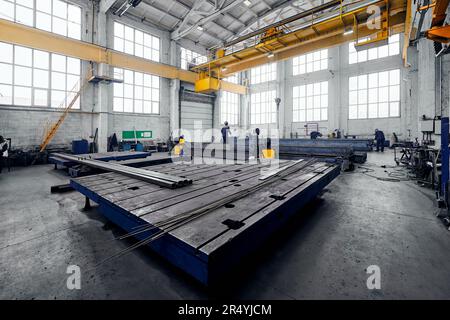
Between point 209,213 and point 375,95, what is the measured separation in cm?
1481

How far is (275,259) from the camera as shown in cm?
173

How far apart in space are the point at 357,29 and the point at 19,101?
1067 cm

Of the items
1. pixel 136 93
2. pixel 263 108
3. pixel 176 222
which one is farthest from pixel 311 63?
pixel 176 222

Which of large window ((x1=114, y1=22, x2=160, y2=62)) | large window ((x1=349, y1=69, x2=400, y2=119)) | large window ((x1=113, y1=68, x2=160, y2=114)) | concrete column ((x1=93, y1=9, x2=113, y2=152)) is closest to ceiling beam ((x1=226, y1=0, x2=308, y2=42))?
large window ((x1=114, y1=22, x2=160, y2=62))

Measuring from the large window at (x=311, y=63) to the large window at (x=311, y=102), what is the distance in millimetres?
1082

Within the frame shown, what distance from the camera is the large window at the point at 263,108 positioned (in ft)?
54.9

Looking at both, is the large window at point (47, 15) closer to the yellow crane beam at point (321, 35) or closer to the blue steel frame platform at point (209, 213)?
the yellow crane beam at point (321, 35)

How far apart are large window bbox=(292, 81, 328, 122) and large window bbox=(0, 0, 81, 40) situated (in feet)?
43.1

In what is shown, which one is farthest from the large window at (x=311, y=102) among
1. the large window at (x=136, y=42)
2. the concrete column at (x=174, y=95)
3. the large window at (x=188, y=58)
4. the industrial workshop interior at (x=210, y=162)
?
the large window at (x=136, y=42)

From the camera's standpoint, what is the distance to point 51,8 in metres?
8.20

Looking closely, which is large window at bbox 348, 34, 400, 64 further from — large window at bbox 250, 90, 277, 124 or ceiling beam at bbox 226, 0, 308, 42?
large window at bbox 250, 90, 277, 124

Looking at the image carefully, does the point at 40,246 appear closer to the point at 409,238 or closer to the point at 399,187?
the point at 409,238

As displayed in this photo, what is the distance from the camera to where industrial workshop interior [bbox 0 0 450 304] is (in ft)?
4.76
